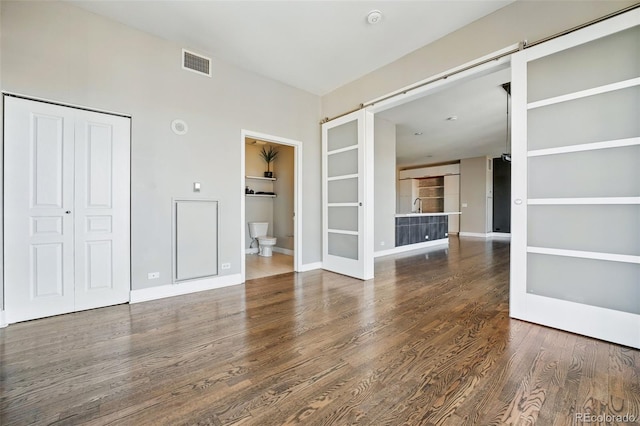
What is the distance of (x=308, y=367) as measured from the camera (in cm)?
174

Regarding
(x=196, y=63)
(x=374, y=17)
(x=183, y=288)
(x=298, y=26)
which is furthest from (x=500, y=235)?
(x=196, y=63)

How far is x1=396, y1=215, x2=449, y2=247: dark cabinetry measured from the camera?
6.68m

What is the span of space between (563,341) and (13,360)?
396 cm

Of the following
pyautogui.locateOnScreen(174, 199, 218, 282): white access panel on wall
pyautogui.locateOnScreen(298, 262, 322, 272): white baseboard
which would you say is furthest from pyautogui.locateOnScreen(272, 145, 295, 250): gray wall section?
pyautogui.locateOnScreen(174, 199, 218, 282): white access panel on wall

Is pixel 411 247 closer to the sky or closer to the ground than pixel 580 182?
closer to the ground

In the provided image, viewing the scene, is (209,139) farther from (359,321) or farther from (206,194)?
(359,321)

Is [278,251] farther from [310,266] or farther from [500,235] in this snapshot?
[500,235]

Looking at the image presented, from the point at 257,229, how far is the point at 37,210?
3801 millimetres

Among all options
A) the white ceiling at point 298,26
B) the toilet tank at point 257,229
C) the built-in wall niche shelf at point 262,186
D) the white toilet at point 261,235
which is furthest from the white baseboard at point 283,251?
the white ceiling at point 298,26

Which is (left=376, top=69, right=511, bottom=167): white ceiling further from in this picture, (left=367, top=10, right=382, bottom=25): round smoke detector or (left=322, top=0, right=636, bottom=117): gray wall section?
(left=367, top=10, right=382, bottom=25): round smoke detector

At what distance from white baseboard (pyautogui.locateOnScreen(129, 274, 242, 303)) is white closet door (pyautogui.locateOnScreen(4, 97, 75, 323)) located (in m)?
0.57

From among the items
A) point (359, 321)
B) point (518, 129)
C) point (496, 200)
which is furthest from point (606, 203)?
point (496, 200)

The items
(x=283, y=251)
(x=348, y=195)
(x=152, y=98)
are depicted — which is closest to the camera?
(x=152, y=98)

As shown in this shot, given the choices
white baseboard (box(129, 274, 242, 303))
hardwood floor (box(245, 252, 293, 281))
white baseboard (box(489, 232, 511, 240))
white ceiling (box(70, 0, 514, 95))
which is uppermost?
white ceiling (box(70, 0, 514, 95))
